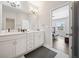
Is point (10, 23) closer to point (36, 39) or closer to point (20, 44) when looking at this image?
point (20, 44)

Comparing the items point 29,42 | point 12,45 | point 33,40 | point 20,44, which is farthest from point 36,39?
point 12,45

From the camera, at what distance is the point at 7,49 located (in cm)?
204

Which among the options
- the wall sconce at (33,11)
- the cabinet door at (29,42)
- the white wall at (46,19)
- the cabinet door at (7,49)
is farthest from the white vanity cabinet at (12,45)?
the wall sconce at (33,11)

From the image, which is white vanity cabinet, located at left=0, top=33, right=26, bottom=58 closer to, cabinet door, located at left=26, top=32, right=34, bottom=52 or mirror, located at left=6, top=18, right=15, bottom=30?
cabinet door, located at left=26, top=32, right=34, bottom=52

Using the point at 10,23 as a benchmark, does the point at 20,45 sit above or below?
below

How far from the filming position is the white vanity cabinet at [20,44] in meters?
2.34

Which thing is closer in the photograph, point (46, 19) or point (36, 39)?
point (36, 39)

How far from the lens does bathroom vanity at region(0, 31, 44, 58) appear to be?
1964mm

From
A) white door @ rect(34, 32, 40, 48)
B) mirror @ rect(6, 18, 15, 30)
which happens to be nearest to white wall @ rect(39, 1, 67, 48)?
white door @ rect(34, 32, 40, 48)

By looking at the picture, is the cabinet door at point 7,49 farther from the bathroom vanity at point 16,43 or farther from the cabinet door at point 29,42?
the cabinet door at point 29,42

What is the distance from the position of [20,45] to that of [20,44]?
3cm

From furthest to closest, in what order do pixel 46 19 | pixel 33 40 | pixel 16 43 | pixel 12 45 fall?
pixel 46 19 → pixel 33 40 → pixel 16 43 → pixel 12 45

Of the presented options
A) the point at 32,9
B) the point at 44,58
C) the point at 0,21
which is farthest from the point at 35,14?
the point at 44,58

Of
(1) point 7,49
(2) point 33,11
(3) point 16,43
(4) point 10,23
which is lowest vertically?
(1) point 7,49
